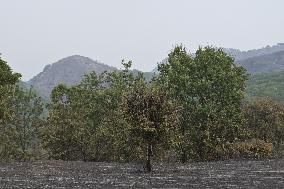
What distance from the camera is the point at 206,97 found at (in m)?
55.8

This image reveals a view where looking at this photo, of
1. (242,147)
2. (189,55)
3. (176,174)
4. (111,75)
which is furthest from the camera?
(111,75)

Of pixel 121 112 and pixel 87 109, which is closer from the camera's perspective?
pixel 121 112

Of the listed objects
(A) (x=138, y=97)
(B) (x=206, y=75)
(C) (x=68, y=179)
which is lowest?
(C) (x=68, y=179)

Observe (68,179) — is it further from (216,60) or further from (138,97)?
(216,60)

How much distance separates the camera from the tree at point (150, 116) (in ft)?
116

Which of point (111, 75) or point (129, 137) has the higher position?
point (111, 75)

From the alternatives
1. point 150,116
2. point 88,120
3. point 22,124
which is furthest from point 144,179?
point 22,124

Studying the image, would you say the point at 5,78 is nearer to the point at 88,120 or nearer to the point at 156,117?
the point at 88,120

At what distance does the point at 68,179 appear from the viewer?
1314 inches

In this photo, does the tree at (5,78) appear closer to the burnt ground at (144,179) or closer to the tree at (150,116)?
the burnt ground at (144,179)

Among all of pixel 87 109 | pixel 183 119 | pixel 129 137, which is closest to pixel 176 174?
pixel 129 137

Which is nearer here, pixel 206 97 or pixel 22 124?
pixel 206 97

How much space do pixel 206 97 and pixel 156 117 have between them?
2119cm

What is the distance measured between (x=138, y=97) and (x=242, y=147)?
23.0m
